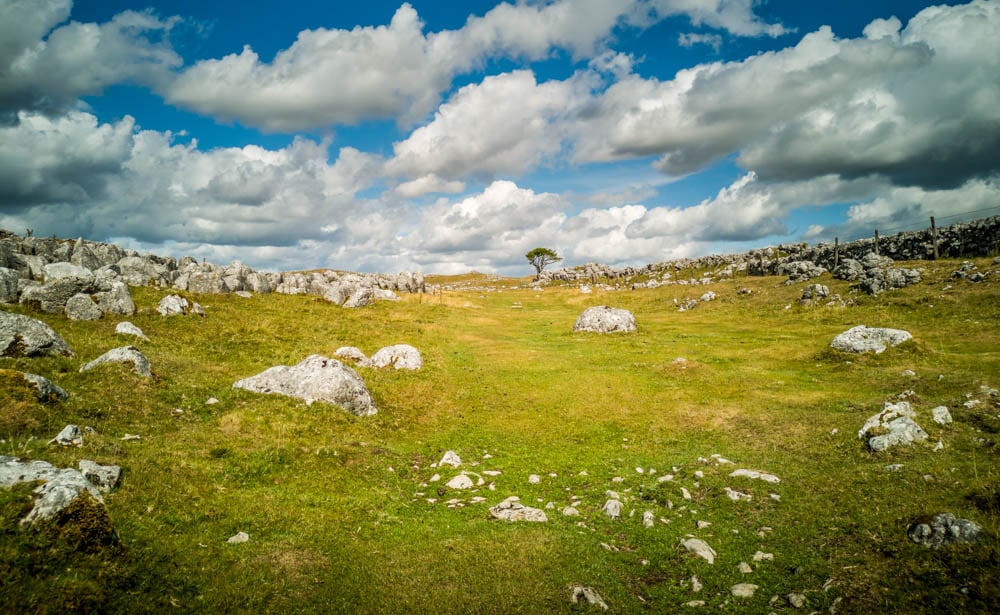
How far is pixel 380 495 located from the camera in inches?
667

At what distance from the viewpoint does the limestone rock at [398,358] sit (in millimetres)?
34375

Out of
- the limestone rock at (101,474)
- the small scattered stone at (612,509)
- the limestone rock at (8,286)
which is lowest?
the small scattered stone at (612,509)

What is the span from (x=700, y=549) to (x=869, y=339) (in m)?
29.7

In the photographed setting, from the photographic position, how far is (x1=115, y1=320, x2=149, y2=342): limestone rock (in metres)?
28.0

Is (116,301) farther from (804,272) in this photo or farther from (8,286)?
(804,272)

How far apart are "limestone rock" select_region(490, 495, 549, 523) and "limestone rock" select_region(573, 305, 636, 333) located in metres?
38.4

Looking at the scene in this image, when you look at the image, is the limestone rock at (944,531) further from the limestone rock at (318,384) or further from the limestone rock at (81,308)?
the limestone rock at (81,308)

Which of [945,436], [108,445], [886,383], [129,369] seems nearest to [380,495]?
[108,445]

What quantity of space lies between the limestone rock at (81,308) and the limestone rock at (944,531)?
42.0 meters

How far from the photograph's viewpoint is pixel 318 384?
2444cm

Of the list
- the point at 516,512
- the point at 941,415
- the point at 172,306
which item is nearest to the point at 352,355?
the point at 172,306

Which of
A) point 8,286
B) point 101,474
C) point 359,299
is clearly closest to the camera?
point 101,474

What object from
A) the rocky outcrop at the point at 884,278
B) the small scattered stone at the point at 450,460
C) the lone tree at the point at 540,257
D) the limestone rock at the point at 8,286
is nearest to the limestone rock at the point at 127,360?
the limestone rock at the point at 8,286

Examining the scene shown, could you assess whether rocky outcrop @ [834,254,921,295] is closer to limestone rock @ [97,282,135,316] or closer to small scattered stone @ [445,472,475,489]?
small scattered stone @ [445,472,475,489]
